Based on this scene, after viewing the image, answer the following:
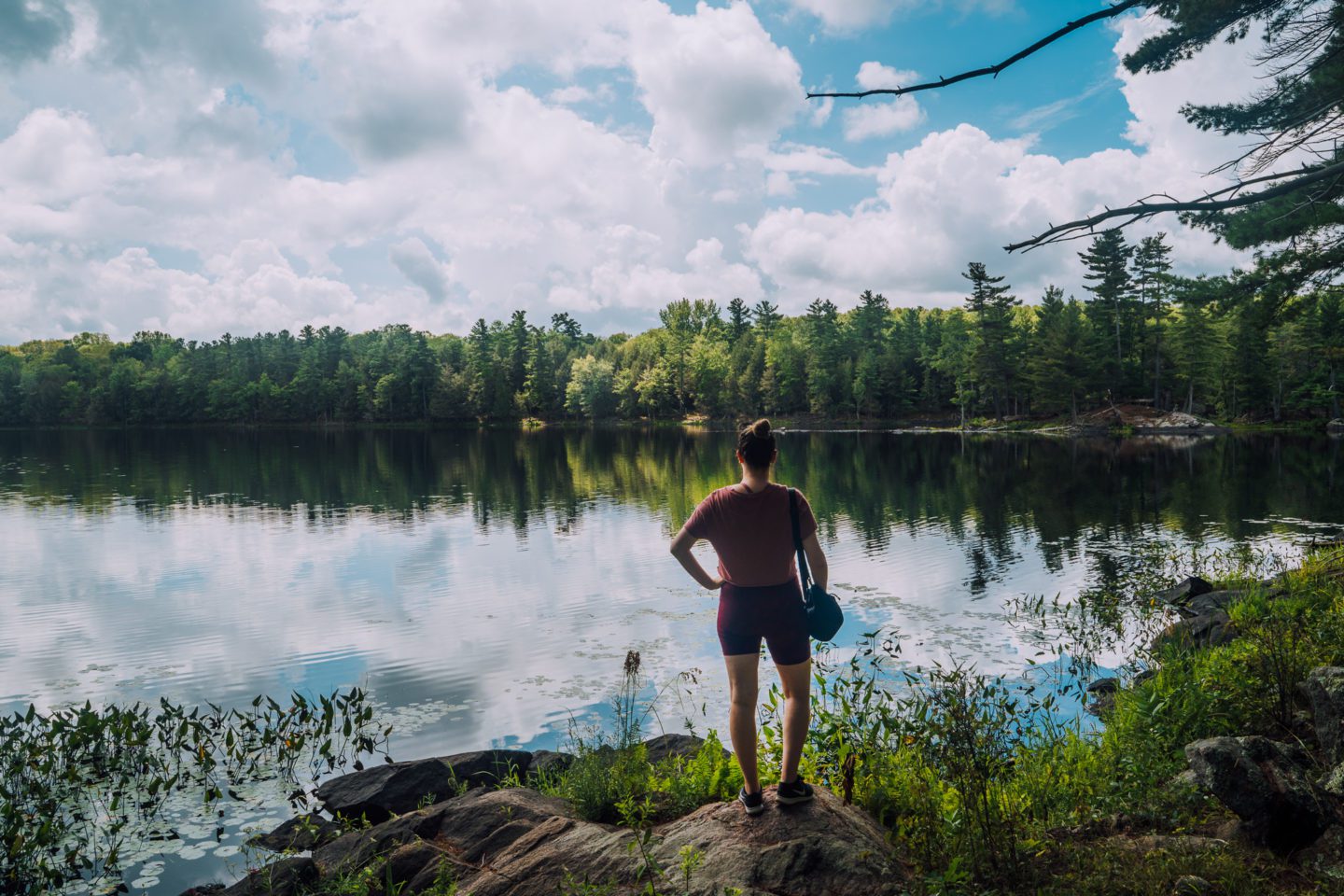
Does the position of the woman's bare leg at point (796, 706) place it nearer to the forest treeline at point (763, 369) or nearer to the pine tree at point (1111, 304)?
the forest treeline at point (763, 369)

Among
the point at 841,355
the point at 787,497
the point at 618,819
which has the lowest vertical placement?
the point at 618,819

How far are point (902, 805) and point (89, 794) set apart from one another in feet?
27.4

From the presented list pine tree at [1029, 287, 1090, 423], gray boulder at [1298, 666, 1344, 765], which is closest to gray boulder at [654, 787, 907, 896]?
gray boulder at [1298, 666, 1344, 765]

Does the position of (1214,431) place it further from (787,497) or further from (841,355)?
(787,497)

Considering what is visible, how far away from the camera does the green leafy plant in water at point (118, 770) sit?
690 centimetres

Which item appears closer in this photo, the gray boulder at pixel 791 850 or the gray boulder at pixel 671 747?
the gray boulder at pixel 791 850

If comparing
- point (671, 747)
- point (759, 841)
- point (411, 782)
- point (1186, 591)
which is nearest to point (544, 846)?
point (759, 841)

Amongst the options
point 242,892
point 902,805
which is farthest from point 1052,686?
point 242,892

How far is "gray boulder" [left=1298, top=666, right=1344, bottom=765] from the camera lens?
16.8 ft

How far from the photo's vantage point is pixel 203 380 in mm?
122125

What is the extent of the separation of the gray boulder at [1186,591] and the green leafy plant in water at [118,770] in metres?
12.8

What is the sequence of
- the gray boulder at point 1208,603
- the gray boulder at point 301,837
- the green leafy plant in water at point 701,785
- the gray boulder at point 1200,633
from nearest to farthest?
the green leafy plant in water at point 701,785, the gray boulder at point 301,837, the gray boulder at point 1200,633, the gray boulder at point 1208,603

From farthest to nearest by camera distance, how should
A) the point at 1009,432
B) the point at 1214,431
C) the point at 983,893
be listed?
the point at 1009,432
the point at 1214,431
the point at 983,893

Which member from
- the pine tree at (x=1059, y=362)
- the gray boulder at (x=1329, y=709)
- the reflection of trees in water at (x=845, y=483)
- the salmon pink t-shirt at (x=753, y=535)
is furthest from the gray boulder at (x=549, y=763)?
the pine tree at (x=1059, y=362)
